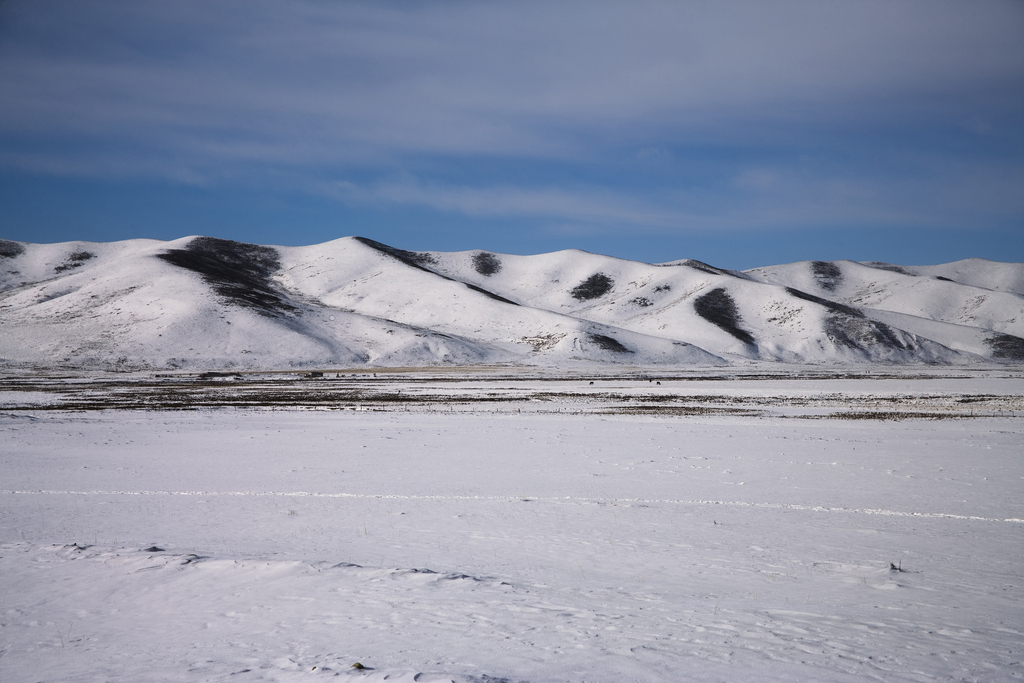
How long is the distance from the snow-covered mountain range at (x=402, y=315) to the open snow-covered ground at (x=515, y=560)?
8381cm

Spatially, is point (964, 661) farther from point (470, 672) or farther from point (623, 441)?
point (623, 441)

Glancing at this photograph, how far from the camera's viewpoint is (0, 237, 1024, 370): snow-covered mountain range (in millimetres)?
99875

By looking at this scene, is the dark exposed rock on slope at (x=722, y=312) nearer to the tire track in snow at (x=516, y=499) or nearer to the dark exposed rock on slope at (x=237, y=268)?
the dark exposed rock on slope at (x=237, y=268)

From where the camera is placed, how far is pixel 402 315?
143 metres

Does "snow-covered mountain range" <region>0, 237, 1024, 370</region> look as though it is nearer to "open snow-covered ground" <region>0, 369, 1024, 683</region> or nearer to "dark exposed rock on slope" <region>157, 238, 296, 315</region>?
"dark exposed rock on slope" <region>157, 238, 296, 315</region>

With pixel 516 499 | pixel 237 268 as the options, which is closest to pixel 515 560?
pixel 516 499

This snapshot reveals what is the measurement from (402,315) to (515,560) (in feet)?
445

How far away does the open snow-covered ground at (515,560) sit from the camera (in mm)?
6344

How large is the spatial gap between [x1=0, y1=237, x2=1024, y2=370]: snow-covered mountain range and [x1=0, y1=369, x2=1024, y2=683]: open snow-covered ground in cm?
8381

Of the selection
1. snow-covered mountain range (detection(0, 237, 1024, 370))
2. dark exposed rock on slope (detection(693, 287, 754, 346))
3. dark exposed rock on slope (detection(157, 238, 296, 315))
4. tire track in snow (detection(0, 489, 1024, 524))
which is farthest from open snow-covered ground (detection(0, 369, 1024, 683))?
dark exposed rock on slope (detection(693, 287, 754, 346))

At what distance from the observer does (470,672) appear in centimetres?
598

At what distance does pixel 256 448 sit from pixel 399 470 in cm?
638

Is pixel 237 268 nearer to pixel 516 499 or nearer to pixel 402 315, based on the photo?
pixel 402 315

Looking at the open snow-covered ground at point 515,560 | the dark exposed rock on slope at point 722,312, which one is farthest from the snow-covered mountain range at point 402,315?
the open snow-covered ground at point 515,560
